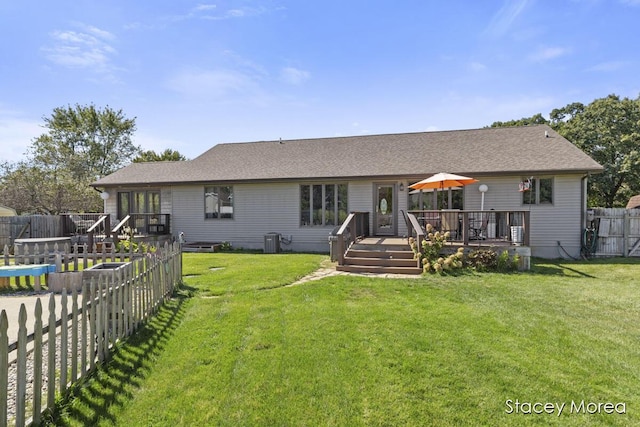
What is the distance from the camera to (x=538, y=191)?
1222cm

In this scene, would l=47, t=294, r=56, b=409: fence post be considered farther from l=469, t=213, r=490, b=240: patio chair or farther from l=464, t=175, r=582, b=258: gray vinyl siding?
l=464, t=175, r=582, b=258: gray vinyl siding

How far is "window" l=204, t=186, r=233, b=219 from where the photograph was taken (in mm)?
15156

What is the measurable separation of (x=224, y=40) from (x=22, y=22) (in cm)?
660

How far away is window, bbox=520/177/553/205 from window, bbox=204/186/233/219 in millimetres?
11447

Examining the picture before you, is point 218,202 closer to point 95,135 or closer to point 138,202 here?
point 138,202

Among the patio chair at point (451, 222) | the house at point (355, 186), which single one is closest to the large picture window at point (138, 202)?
the house at point (355, 186)

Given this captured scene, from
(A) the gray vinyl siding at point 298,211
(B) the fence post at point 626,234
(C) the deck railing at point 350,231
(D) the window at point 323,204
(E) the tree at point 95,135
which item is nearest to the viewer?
(C) the deck railing at point 350,231

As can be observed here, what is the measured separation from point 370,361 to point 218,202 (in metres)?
12.8

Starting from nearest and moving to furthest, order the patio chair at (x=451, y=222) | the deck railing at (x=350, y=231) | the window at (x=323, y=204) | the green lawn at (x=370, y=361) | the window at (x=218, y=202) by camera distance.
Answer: the green lawn at (x=370, y=361) → the deck railing at (x=350, y=231) → the patio chair at (x=451, y=222) → the window at (x=323, y=204) → the window at (x=218, y=202)

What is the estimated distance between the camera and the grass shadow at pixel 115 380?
2.76 m

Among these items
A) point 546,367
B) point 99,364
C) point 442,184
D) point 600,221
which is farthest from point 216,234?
point 600,221

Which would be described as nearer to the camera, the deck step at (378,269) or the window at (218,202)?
the deck step at (378,269)

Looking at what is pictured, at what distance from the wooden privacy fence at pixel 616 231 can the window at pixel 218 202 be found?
13661mm

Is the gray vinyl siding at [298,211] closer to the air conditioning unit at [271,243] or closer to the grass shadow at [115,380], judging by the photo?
the air conditioning unit at [271,243]
